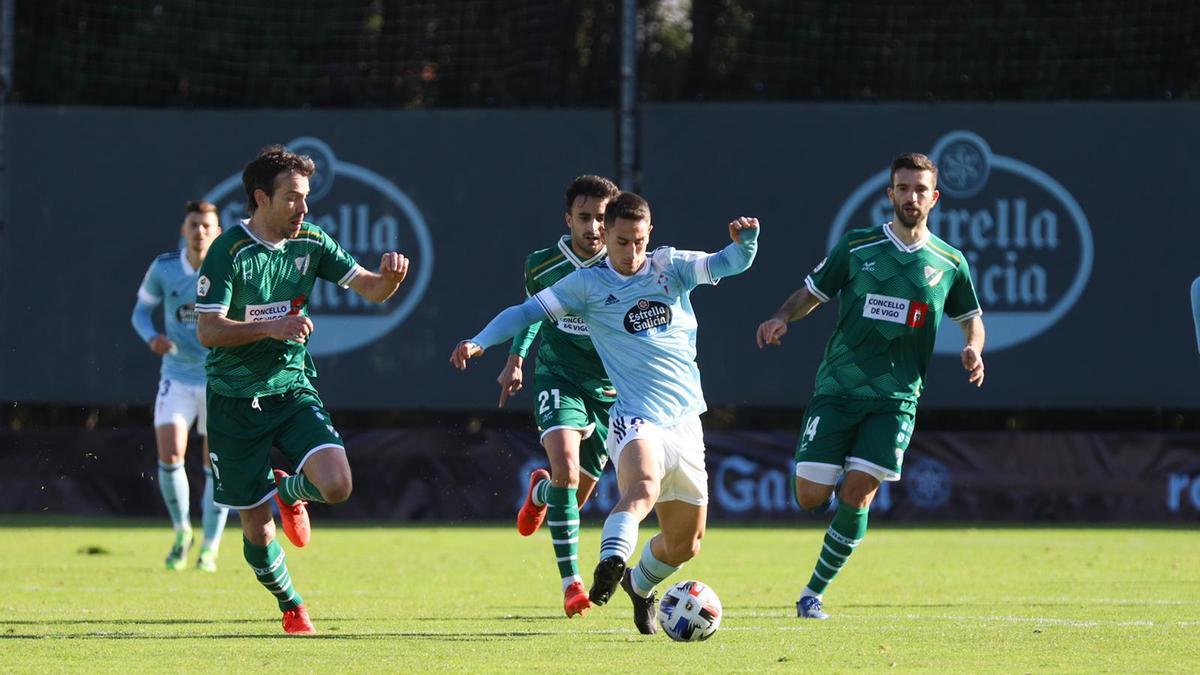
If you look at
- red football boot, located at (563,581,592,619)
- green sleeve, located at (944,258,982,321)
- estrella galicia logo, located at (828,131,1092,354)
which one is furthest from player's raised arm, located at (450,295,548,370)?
estrella galicia logo, located at (828,131,1092,354)

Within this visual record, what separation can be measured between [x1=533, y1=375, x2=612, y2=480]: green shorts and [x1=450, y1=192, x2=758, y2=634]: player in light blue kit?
113cm

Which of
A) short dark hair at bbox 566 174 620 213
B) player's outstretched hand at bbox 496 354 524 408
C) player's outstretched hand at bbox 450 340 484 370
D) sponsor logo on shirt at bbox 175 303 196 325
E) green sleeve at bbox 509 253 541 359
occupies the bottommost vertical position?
sponsor logo on shirt at bbox 175 303 196 325

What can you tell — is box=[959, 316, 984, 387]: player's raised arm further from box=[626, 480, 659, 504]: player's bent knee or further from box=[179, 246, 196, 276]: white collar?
box=[179, 246, 196, 276]: white collar

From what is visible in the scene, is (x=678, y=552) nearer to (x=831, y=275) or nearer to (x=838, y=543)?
(x=838, y=543)

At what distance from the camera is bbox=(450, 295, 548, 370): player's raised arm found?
25.8 feet

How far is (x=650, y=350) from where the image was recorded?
8.35 meters

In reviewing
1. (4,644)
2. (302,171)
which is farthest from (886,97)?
(4,644)

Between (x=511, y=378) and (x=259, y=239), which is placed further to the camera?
(x=511, y=378)

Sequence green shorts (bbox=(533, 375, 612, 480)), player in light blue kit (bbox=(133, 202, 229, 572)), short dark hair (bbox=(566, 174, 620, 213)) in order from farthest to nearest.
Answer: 1. player in light blue kit (bbox=(133, 202, 229, 572))
2. green shorts (bbox=(533, 375, 612, 480))
3. short dark hair (bbox=(566, 174, 620, 213))

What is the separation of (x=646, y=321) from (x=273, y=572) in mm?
2153

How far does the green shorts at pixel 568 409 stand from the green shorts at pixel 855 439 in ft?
3.88

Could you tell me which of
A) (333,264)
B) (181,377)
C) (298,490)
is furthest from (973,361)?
(181,377)

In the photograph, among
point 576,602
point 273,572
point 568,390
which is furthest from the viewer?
point 568,390

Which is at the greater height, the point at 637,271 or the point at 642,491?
the point at 637,271
